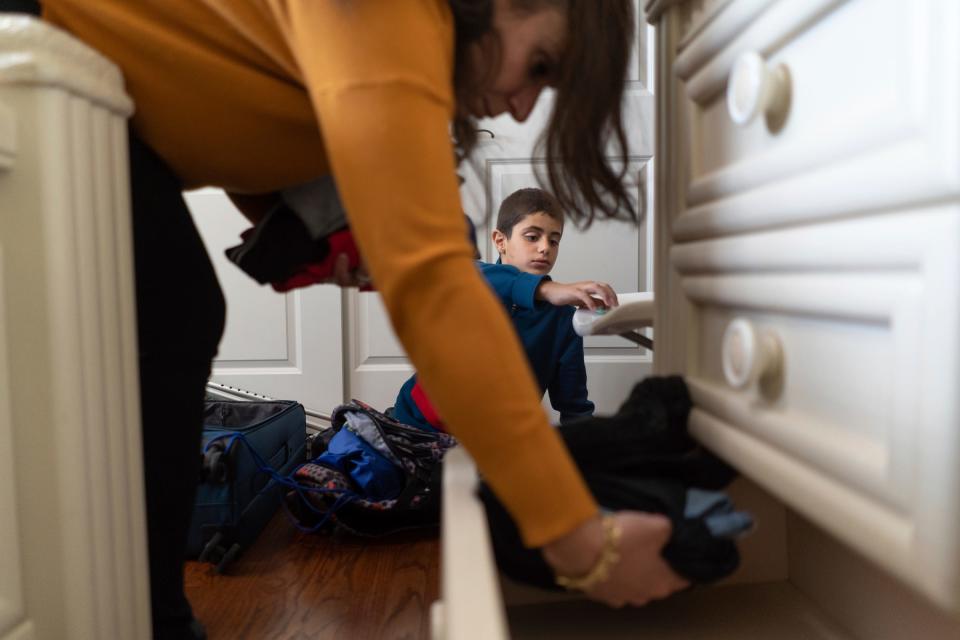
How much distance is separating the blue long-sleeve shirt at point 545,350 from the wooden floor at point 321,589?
34cm

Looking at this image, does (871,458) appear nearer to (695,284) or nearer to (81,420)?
(695,284)

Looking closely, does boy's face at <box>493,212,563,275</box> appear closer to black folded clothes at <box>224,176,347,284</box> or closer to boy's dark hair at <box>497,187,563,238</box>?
boy's dark hair at <box>497,187,563,238</box>

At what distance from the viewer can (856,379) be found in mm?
397

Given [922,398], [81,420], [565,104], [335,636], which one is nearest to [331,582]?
[335,636]

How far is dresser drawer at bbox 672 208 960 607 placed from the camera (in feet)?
1.04

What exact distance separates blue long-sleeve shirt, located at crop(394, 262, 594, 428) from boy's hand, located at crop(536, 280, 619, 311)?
131mm

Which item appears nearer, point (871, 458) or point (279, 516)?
point (871, 458)

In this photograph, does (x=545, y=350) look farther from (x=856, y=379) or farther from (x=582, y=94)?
(x=856, y=379)

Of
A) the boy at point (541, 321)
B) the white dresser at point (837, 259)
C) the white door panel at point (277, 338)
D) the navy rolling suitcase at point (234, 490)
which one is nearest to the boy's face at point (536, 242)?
the boy at point (541, 321)

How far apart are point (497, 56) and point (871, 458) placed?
38 cm

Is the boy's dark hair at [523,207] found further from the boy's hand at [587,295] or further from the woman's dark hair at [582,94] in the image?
the woman's dark hair at [582,94]

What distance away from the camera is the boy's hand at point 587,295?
43.4 inches

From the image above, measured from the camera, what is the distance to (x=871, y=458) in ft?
1.24

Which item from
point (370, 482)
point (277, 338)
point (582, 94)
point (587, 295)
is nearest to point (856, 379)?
point (582, 94)
